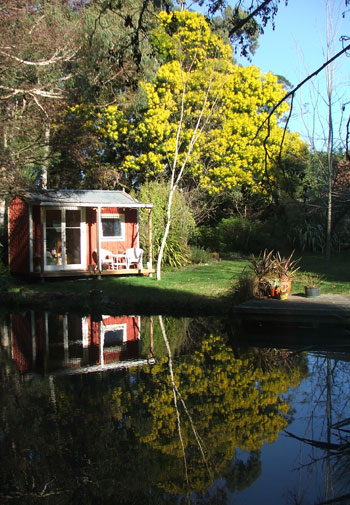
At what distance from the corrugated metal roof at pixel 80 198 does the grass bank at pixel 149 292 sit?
95.4 inches

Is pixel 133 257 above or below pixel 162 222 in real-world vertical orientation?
below

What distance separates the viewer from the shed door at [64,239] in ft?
59.7

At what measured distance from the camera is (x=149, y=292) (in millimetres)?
14461

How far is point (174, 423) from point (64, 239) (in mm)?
13026

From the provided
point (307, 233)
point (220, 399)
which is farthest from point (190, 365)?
point (307, 233)

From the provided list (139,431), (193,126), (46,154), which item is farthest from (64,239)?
(139,431)

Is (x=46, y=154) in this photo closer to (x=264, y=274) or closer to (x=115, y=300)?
(x=115, y=300)

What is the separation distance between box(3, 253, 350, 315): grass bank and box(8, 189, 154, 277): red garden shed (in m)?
0.66

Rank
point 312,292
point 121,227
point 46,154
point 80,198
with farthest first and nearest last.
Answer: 1. point 46,154
2. point 121,227
3. point 80,198
4. point 312,292

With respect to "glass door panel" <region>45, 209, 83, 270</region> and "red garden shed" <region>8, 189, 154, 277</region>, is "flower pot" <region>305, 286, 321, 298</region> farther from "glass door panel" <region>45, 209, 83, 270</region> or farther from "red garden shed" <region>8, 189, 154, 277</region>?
"glass door panel" <region>45, 209, 83, 270</region>

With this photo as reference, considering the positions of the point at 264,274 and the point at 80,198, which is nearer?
the point at 264,274

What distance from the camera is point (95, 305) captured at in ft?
45.4

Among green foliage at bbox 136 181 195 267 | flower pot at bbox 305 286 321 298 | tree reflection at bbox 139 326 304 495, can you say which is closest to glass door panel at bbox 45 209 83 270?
green foliage at bbox 136 181 195 267

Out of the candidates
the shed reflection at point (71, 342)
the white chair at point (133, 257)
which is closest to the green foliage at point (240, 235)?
the white chair at point (133, 257)
